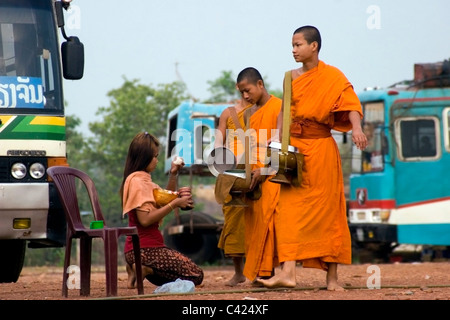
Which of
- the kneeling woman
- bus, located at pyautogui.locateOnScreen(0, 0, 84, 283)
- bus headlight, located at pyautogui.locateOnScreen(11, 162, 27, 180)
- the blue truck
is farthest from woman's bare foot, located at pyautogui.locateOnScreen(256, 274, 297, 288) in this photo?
the blue truck

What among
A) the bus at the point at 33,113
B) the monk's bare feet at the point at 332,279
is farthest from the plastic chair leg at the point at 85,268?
the monk's bare feet at the point at 332,279

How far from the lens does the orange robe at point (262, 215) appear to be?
8.92 metres

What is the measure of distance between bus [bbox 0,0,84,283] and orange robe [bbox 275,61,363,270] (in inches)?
94.7

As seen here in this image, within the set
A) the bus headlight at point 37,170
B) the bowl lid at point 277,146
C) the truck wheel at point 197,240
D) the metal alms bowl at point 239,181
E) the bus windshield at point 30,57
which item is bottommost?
the truck wheel at point 197,240

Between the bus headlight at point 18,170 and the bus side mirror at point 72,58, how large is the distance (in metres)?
1.15

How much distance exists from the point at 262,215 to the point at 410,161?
934 centimetres

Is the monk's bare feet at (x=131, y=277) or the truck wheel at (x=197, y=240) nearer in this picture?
the monk's bare feet at (x=131, y=277)

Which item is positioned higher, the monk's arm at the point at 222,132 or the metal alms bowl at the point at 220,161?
the monk's arm at the point at 222,132

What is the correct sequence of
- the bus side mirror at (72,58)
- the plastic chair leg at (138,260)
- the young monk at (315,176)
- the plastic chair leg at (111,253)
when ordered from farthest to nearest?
the bus side mirror at (72,58) → the young monk at (315,176) → the plastic chair leg at (138,260) → the plastic chair leg at (111,253)

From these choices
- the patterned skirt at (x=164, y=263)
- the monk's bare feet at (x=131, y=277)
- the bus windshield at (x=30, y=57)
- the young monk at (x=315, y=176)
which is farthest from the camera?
the bus windshield at (x=30, y=57)

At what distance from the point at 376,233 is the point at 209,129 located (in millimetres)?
3683

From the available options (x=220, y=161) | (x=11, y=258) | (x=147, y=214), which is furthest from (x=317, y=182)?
(x=11, y=258)

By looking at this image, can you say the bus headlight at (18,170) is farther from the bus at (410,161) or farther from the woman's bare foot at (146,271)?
the bus at (410,161)

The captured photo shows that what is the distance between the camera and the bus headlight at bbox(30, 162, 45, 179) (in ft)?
31.5
